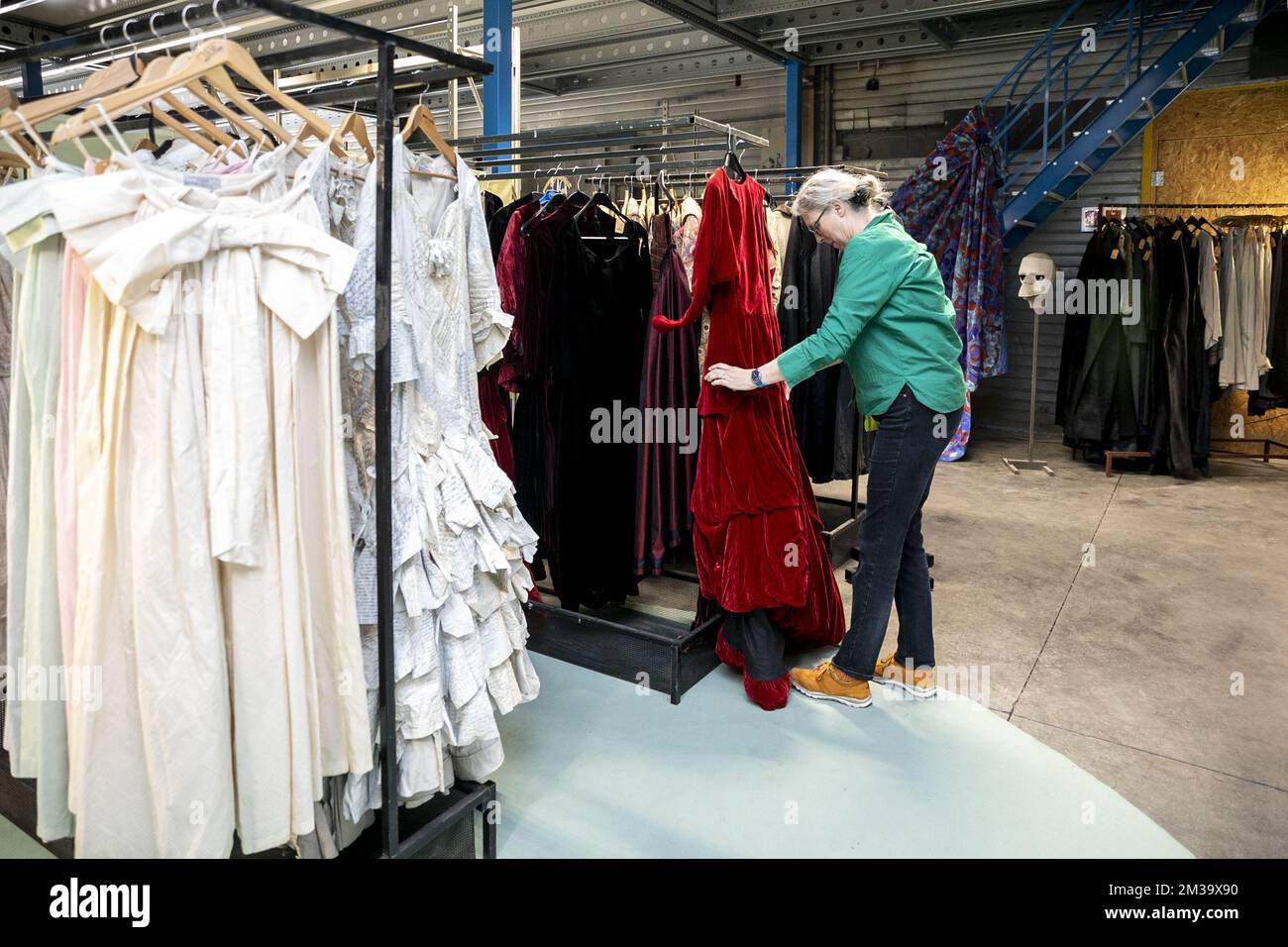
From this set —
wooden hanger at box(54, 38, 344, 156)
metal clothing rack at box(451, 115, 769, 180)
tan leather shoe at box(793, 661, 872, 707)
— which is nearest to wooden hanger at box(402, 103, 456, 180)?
wooden hanger at box(54, 38, 344, 156)

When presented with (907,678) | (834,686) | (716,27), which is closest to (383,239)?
(834,686)

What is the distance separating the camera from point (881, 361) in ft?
9.84

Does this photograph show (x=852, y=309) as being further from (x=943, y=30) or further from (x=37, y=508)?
(x=943, y=30)

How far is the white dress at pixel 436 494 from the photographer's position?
2014mm

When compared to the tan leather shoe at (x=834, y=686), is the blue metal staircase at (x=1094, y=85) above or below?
above

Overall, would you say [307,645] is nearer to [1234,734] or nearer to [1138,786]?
[1138,786]

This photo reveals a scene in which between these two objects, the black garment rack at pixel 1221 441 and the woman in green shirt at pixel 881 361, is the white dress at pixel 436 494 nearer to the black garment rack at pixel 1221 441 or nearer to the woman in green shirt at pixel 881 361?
the woman in green shirt at pixel 881 361

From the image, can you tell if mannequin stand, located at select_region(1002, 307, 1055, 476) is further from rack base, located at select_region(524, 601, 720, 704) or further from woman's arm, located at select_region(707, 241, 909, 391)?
woman's arm, located at select_region(707, 241, 909, 391)

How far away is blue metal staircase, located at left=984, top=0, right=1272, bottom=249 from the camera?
661cm

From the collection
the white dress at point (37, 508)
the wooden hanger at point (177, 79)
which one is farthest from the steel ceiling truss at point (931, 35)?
the white dress at point (37, 508)

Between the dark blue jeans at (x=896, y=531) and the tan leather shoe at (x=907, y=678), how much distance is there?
0.06m

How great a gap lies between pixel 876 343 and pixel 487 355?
1316 mm

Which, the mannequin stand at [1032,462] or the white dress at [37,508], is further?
the mannequin stand at [1032,462]

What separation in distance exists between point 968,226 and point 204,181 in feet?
20.0
